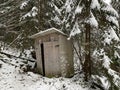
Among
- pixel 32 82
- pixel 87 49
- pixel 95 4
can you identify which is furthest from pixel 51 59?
pixel 95 4

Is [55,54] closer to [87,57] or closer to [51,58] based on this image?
[51,58]

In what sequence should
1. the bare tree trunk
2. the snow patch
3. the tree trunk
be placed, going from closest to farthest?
the snow patch, the tree trunk, the bare tree trunk

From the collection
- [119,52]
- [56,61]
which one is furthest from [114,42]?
[56,61]

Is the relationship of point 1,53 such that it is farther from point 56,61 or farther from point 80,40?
point 80,40

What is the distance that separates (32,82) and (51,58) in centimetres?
153

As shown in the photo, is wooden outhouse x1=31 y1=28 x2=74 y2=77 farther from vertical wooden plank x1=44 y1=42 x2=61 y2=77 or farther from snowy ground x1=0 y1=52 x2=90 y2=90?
snowy ground x1=0 y1=52 x2=90 y2=90

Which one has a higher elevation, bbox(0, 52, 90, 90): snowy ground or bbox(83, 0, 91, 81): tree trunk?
bbox(83, 0, 91, 81): tree trunk

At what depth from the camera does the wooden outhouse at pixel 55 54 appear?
418 inches

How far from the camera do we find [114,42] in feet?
31.3

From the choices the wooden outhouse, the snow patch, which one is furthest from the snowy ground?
the snow patch

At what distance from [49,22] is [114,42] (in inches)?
223

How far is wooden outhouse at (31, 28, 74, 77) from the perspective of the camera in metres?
10.6

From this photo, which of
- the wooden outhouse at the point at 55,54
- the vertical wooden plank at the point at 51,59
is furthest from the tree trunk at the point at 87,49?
the vertical wooden plank at the point at 51,59

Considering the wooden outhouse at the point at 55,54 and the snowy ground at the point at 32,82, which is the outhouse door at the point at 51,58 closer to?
the wooden outhouse at the point at 55,54
